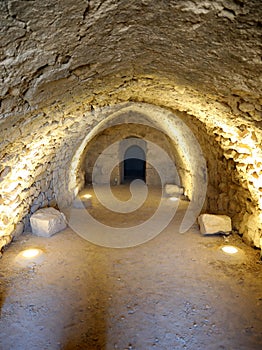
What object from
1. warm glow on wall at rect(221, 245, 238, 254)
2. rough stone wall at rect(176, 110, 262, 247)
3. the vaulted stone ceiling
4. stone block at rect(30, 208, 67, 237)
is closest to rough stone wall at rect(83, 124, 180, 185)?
rough stone wall at rect(176, 110, 262, 247)

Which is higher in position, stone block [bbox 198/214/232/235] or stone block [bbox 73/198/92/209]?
stone block [bbox 73/198/92/209]

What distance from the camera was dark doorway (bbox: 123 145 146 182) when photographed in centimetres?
1183

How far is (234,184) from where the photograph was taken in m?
5.26

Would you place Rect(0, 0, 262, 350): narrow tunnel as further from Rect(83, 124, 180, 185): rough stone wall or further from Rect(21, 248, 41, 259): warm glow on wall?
Rect(83, 124, 180, 185): rough stone wall

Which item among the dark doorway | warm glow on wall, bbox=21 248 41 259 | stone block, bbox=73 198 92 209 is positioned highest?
the dark doorway

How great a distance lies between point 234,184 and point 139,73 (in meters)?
3.19

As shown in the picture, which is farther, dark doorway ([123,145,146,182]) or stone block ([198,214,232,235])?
dark doorway ([123,145,146,182])

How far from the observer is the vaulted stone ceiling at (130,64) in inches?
61.6

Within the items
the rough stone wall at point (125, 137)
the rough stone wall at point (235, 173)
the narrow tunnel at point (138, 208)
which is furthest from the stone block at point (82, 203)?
the rough stone wall at point (235, 173)

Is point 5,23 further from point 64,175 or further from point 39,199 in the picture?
point 64,175

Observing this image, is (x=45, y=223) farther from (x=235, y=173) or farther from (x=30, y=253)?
(x=235, y=173)

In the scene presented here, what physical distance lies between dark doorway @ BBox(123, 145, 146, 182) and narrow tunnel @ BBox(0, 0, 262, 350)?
456 centimetres

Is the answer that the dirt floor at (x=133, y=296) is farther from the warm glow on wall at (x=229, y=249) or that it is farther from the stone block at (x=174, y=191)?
the stone block at (x=174, y=191)

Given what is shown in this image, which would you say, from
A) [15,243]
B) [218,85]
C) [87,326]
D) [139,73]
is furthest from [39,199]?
[218,85]
